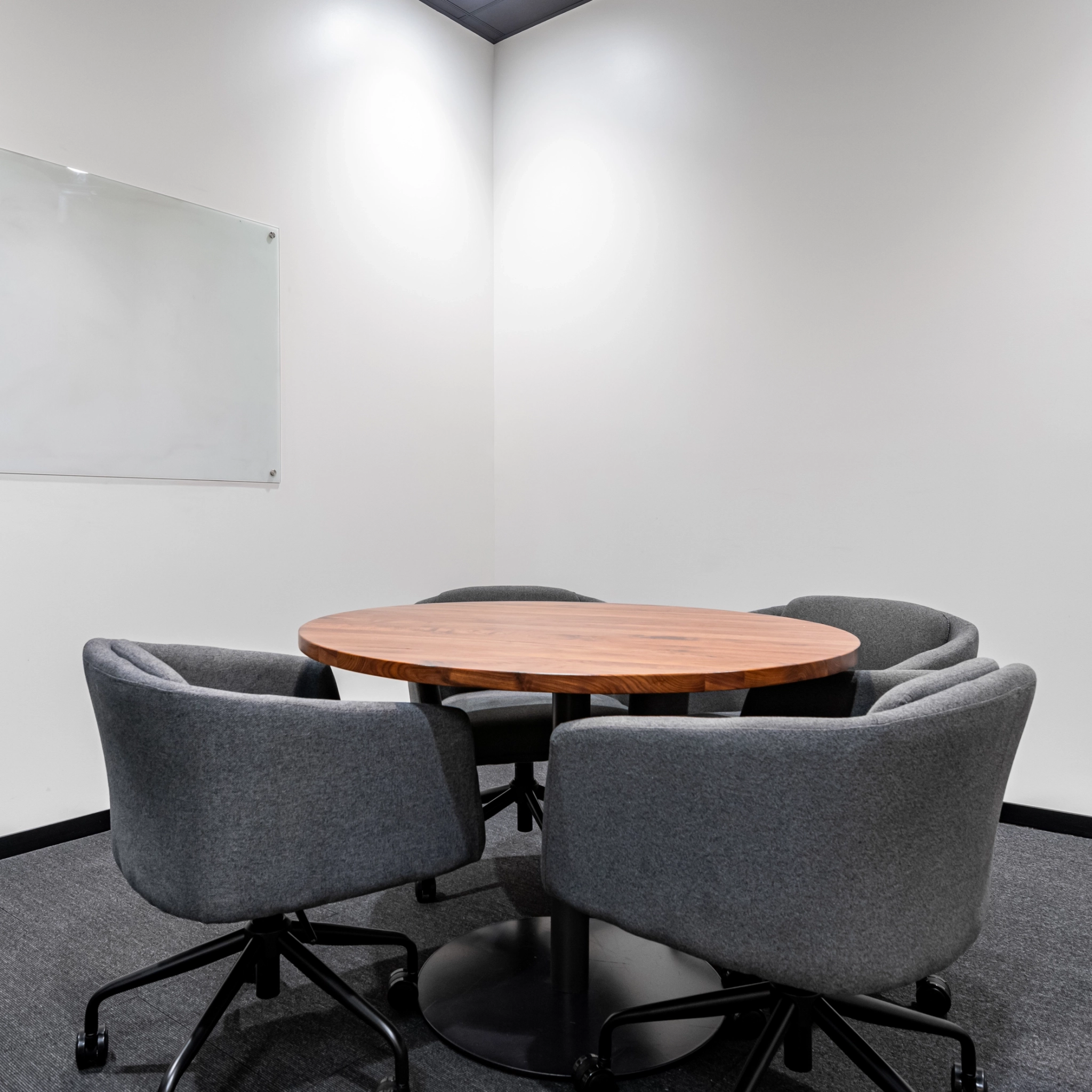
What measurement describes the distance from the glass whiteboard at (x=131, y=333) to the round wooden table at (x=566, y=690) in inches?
49.7

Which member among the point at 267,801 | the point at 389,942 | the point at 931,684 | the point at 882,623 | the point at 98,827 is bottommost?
the point at 98,827

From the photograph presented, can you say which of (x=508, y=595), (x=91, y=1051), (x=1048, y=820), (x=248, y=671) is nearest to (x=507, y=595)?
(x=508, y=595)

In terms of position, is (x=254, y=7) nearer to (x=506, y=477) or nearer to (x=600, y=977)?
(x=506, y=477)

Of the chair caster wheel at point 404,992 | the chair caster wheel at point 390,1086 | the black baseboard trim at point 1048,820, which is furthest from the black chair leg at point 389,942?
the black baseboard trim at point 1048,820

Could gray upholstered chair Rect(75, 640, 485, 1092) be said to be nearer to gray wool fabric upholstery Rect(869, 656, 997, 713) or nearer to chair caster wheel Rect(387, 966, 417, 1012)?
chair caster wheel Rect(387, 966, 417, 1012)

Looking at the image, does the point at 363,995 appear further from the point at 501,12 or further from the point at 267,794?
the point at 501,12

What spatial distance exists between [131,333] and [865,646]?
2.58m

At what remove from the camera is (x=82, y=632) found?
2.82m

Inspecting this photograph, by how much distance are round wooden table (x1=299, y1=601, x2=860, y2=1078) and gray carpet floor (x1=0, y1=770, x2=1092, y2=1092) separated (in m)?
0.08

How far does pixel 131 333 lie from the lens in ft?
9.55

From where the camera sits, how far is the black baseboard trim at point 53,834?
2.66 meters

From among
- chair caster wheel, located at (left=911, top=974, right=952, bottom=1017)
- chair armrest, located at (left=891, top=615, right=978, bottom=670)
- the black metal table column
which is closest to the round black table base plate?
the black metal table column

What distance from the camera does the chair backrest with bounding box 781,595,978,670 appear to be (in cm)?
232

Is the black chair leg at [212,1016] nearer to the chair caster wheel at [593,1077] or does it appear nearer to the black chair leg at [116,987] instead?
the black chair leg at [116,987]
